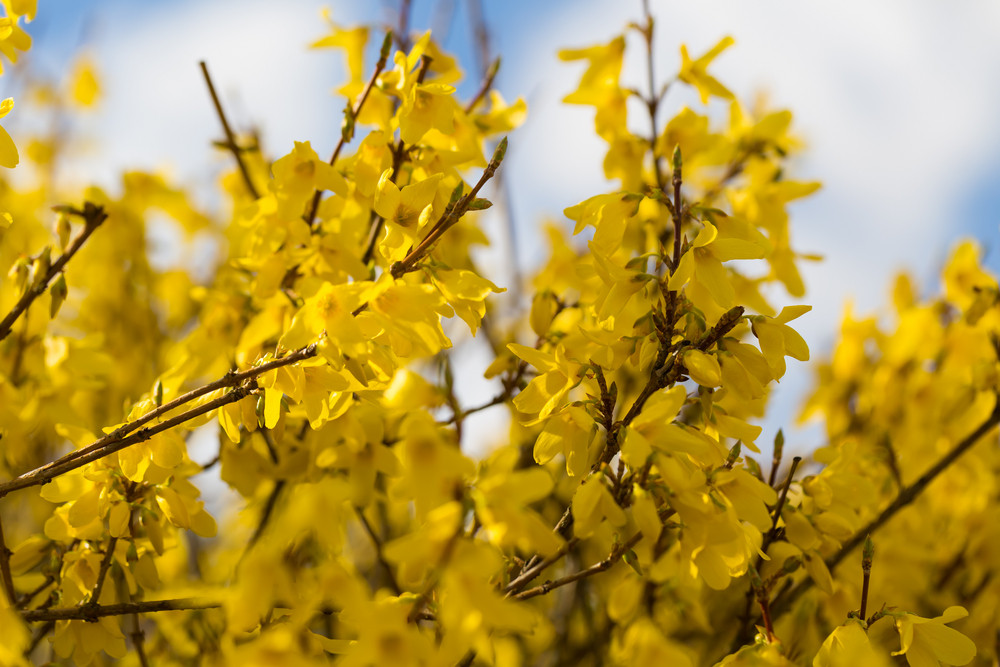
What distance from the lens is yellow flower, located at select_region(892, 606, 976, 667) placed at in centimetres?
118

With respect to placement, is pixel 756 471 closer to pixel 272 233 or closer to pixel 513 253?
pixel 272 233

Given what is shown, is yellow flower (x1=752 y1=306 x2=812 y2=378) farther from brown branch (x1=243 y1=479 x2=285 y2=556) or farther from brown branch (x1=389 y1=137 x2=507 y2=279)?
brown branch (x1=243 y1=479 x2=285 y2=556)

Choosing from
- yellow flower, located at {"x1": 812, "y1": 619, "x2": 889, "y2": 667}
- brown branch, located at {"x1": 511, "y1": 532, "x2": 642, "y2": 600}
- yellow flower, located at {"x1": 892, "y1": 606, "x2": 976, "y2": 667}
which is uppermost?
brown branch, located at {"x1": 511, "y1": 532, "x2": 642, "y2": 600}

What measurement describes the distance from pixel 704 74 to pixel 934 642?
4.50 ft

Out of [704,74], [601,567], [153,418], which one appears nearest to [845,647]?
[601,567]

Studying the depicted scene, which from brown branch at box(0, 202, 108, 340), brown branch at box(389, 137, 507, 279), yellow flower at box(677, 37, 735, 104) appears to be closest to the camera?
brown branch at box(389, 137, 507, 279)

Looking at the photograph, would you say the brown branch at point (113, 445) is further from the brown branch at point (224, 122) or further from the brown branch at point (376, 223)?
the brown branch at point (224, 122)

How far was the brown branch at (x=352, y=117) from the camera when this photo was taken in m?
1.60

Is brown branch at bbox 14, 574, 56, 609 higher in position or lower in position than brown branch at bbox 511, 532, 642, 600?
higher

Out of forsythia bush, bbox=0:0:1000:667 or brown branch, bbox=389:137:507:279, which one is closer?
forsythia bush, bbox=0:0:1000:667

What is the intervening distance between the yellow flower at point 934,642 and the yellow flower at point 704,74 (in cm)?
130

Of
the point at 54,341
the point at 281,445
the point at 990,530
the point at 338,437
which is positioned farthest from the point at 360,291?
the point at 990,530

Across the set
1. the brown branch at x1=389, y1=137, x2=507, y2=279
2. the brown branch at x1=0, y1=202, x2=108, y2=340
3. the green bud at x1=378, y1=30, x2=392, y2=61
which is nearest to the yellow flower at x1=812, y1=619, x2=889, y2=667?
the brown branch at x1=389, y1=137, x2=507, y2=279

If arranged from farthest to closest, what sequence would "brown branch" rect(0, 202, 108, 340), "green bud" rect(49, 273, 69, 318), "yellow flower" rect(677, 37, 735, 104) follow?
"yellow flower" rect(677, 37, 735, 104), "green bud" rect(49, 273, 69, 318), "brown branch" rect(0, 202, 108, 340)
